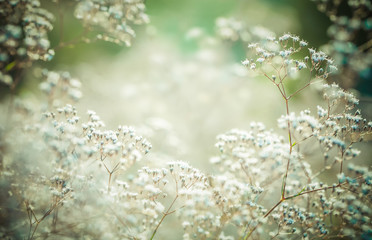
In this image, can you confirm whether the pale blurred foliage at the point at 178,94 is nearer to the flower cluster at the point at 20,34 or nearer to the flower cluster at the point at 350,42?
the flower cluster at the point at 350,42

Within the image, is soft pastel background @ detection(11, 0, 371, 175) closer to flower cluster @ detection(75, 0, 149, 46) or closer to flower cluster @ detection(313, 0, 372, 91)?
flower cluster @ detection(313, 0, 372, 91)

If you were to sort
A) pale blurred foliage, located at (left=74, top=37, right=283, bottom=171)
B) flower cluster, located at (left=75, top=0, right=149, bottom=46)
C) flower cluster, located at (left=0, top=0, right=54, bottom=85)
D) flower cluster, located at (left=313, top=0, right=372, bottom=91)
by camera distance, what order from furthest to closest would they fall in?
pale blurred foliage, located at (left=74, top=37, right=283, bottom=171) < flower cluster, located at (left=313, top=0, right=372, bottom=91) < flower cluster, located at (left=75, top=0, right=149, bottom=46) < flower cluster, located at (left=0, top=0, right=54, bottom=85)

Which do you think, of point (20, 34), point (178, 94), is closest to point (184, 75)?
point (178, 94)

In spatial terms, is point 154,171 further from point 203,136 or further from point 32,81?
point 32,81

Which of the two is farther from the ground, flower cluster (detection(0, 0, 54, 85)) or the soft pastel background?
the soft pastel background

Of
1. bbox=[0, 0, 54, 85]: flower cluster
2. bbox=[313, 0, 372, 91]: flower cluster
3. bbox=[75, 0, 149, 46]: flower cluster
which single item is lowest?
bbox=[0, 0, 54, 85]: flower cluster

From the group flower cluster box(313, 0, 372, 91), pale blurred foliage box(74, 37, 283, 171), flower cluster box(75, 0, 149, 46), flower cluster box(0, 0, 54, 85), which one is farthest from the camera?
pale blurred foliage box(74, 37, 283, 171)

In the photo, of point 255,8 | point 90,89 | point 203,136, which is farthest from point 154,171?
point 255,8

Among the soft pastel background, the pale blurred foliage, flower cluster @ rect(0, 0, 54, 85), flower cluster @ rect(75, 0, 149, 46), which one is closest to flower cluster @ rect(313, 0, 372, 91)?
the soft pastel background

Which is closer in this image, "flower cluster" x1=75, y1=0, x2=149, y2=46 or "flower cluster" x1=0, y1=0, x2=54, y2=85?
"flower cluster" x1=0, y1=0, x2=54, y2=85

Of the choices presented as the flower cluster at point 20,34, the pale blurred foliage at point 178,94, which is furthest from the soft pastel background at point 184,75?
the flower cluster at point 20,34

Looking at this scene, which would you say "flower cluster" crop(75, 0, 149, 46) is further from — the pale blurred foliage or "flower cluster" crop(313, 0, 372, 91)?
"flower cluster" crop(313, 0, 372, 91)
